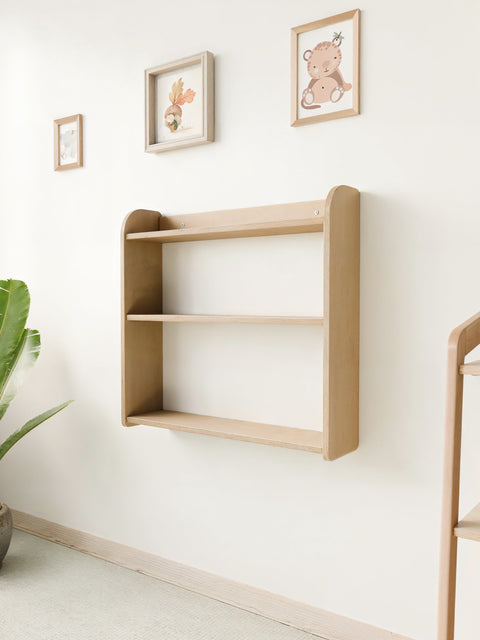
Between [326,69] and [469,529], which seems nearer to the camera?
[469,529]

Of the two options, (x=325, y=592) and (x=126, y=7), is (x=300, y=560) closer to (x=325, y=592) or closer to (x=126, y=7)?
(x=325, y=592)

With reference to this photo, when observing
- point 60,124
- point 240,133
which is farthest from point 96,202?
point 240,133

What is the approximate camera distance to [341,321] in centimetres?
166

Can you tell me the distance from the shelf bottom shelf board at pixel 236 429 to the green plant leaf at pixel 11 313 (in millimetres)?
592

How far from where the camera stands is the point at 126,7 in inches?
88.3

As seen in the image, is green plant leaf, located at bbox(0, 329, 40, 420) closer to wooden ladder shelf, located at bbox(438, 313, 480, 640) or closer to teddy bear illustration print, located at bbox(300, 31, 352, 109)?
teddy bear illustration print, located at bbox(300, 31, 352, 109)

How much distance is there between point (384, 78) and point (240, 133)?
50cm

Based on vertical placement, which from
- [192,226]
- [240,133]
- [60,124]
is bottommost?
[192,226]

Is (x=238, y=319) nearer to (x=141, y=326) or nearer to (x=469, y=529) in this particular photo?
(x=141, y=326)

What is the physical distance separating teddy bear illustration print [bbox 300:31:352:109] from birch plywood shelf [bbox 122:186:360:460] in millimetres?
309


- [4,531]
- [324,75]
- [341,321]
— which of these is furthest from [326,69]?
[4,531]

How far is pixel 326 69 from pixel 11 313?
142cm

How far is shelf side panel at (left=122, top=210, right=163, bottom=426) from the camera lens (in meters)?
2.03

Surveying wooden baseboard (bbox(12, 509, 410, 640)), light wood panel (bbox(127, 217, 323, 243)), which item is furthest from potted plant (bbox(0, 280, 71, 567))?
light wood panel (bbox(127, 217, 323, 243))
